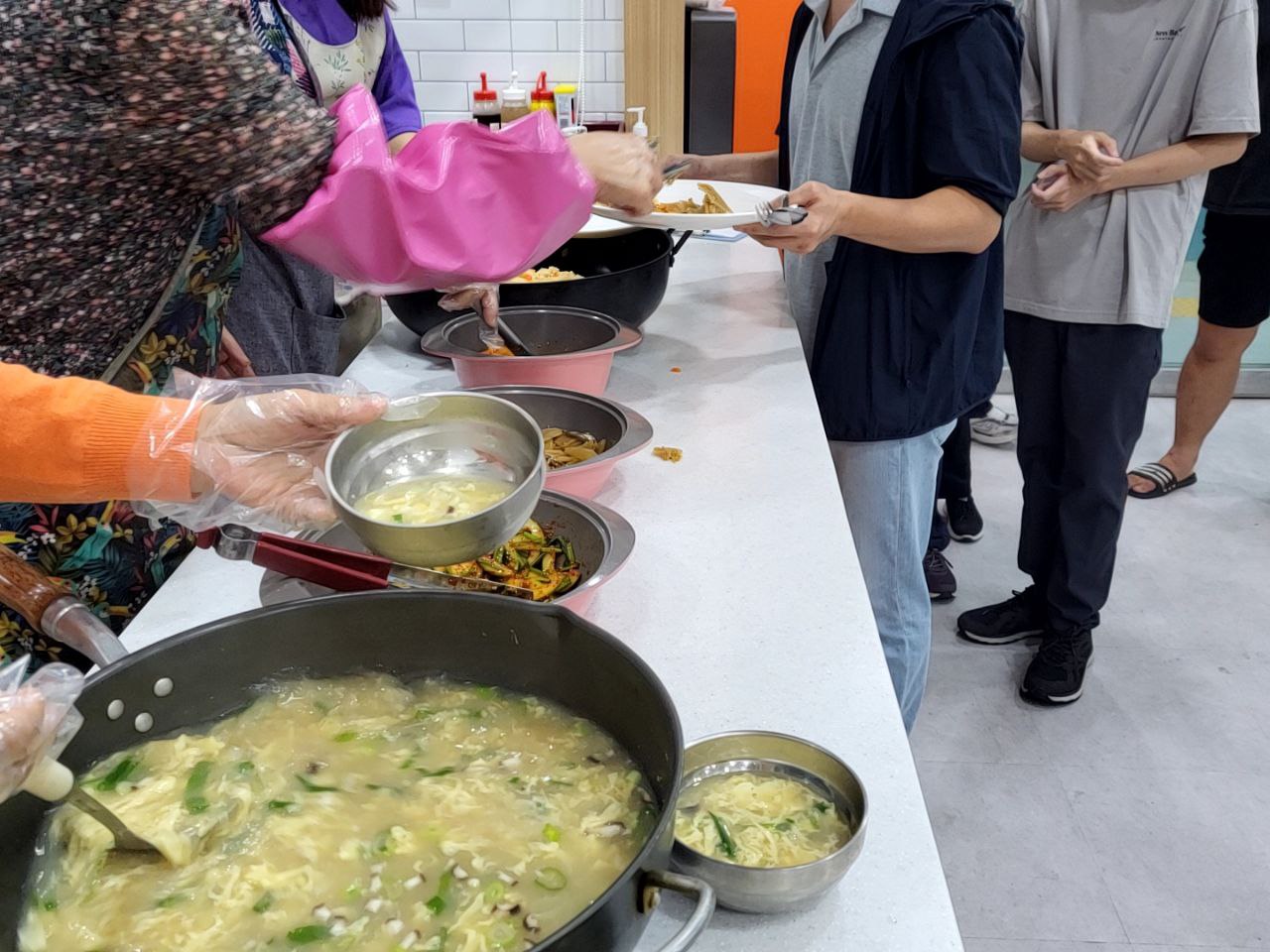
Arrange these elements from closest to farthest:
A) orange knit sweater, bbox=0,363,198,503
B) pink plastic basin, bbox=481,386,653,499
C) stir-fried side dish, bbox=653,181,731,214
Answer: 1. orange knit sweater, bbox=0,363,198,503
2. pink plastic basin, bbox=481,386,653,499
3. stir-fried side dish, bbox=653,181,731,214

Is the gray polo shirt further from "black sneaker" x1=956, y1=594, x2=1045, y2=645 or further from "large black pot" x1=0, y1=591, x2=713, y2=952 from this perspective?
"large black pot" x1=0, y1=591, x2=713, y2=952

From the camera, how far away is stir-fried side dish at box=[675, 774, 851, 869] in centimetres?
83

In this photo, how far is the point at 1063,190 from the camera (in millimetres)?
2316

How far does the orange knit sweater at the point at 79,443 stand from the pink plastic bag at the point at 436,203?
1.12ft

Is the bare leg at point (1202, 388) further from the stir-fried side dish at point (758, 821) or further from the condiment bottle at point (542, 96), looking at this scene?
the stir-fried side dish at point (758, 821)

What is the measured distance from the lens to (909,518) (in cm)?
193

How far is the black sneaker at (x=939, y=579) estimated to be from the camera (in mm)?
2984

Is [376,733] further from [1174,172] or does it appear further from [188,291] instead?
[1174,172]

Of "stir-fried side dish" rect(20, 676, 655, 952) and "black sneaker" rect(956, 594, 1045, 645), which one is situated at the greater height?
"stir-fried side dish" rect(20, 676, 655, 952)

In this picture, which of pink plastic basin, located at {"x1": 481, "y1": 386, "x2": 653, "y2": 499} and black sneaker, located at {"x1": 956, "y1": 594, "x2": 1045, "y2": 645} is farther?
black sneaker, located at {"x1": 956, "y1": 594, "x2": 1045, "y2": 645}

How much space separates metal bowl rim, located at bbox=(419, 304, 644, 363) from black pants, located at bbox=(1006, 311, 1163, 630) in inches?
45.9

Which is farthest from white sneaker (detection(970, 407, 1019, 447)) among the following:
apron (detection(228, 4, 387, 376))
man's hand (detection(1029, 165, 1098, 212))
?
apron (detection(228, 4, 387, 376))

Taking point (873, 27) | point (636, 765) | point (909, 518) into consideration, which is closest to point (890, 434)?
point (909, 518)

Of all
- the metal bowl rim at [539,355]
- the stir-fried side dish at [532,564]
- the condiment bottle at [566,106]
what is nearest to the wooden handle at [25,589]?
the stir-fried side dish at [532,564]
